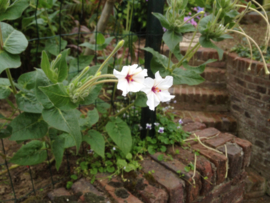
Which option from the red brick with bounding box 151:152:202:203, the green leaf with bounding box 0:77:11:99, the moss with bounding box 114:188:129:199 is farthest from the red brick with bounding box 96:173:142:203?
the green leaf with bounding box 0:77:11:99

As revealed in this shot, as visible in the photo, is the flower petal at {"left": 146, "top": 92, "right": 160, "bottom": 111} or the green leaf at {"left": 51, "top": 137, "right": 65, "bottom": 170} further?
the green leaf at {"left": 51, "top": 137, "right": 65, "bottom": 170}

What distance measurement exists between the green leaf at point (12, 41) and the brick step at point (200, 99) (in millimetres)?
2627

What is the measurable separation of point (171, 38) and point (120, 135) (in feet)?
2.21

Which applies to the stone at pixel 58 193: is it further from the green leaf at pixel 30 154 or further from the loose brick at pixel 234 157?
the loose brick at pixel 234 157

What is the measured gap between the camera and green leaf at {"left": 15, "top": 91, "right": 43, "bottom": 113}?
1156 millimetres

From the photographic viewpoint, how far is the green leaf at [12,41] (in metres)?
1.11

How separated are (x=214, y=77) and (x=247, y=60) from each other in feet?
2.15

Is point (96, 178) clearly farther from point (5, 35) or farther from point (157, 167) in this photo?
point (5, 35)

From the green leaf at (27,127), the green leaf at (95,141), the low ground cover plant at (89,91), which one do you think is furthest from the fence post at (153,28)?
the green leaf at (27,127)

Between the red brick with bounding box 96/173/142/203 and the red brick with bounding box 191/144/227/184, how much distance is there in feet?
2.24

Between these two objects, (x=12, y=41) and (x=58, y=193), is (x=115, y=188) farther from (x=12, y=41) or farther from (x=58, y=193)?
(x=12, y=41)

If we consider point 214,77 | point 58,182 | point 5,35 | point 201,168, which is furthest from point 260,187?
point 5,35

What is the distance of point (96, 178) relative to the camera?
1.56 metres

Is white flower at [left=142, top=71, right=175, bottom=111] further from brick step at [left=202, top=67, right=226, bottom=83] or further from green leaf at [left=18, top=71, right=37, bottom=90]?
brick step at [left=202, top=67, right=226, bottom=83]
